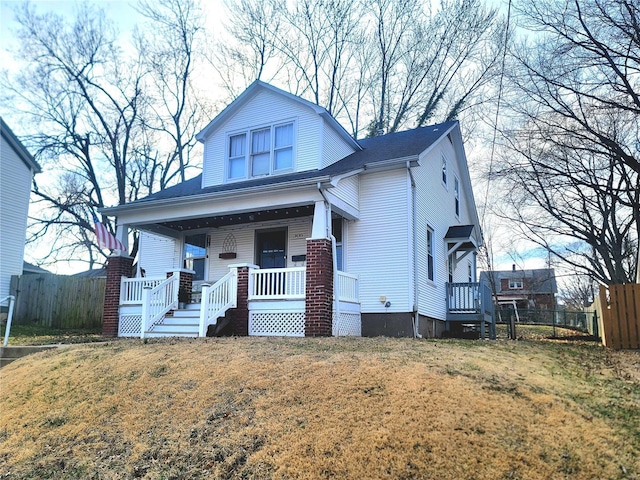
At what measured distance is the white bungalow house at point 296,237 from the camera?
12211 millimetres

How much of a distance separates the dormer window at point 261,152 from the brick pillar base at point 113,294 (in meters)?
3.84

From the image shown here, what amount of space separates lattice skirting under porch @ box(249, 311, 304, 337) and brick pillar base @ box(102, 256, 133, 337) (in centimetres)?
422

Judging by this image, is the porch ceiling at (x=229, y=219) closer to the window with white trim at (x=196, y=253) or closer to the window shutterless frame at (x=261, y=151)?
the window with white trim at (x=196, y=253)

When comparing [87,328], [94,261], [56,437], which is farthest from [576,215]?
[94,261]

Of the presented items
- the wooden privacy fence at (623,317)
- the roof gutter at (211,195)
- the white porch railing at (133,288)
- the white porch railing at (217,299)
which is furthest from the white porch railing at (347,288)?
the wooden privacy fence at (623,317)

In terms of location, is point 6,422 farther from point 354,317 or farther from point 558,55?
point 558,55

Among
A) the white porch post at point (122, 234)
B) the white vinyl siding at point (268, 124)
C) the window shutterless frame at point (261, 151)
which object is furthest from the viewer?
the window shutterless frame at point (261, 151)

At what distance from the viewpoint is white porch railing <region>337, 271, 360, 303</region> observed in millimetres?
12547

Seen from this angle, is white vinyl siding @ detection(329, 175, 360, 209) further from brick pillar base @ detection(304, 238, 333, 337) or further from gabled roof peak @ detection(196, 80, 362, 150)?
gabled roof peak @ detection(196, 80, 362, 150)

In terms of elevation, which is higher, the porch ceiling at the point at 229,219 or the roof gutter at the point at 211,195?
the roof gutter at the point at 211,195

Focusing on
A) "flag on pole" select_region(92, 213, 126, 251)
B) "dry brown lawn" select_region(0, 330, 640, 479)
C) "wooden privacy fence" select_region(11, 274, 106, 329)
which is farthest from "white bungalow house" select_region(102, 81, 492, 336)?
"wooden privacy fence" select_region(11, 274, 106, 329)

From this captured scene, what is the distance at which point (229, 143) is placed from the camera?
1563cm

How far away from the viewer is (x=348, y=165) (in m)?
14.3

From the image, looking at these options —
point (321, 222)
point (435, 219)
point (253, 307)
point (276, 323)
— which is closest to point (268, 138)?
point (321, 222)
